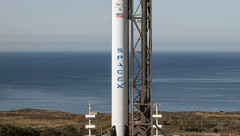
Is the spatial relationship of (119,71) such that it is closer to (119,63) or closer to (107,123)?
(119,63)

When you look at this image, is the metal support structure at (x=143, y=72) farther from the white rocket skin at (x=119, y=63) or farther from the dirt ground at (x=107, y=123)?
the dirt ground at (x=107, y=123)

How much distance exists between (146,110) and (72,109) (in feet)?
179

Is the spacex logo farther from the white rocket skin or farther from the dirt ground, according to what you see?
the dirt ground

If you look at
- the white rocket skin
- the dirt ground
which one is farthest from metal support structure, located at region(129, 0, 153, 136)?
the dirt ground

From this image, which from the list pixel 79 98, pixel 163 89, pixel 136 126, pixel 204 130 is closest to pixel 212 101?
pixel 163 89

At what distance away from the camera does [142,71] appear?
2130cm

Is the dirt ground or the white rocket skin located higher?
the white rocket skin

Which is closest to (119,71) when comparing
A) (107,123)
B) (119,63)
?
(119,63)

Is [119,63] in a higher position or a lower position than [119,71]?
higher

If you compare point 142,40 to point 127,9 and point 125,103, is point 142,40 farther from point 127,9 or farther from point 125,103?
point 125,103

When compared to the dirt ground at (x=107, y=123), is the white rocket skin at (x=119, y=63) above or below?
above

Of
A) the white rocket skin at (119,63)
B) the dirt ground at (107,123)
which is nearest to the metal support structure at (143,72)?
the white rocket skin at (119,63)

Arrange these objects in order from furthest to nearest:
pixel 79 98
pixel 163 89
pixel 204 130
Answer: pixel 163 89 < pixel 79 98 < pixel 204 130

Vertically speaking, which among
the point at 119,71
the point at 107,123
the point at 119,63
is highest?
the point at 119,63
